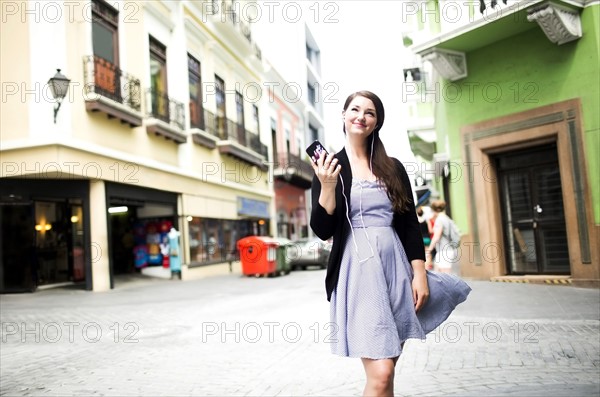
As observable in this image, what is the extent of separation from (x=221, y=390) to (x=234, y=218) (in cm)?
1915

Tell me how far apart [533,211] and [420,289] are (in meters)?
10.2

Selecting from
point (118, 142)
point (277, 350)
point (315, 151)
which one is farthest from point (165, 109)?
point (315, 151)

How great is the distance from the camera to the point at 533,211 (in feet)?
38.4

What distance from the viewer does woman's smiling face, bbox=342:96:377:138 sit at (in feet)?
8.57

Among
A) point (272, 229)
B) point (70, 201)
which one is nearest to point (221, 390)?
point (70, 201)

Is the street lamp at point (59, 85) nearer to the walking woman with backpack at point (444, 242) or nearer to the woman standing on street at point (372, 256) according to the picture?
the walking woman with backpack at point (444, 242)

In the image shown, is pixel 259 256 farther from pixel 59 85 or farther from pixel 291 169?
pixel 291 169

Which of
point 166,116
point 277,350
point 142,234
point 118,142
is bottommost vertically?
point 277,350

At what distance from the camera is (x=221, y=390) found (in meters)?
4.42

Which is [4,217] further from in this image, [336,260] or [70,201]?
[336,260]

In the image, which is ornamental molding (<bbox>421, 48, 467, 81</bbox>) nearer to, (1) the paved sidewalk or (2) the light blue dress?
(1) the paved sidewalk

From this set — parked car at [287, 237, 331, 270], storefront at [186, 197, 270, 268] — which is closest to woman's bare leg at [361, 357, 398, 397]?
storefront at [186, 197, 270, 268]

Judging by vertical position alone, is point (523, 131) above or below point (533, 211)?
above

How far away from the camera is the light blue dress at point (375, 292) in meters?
2.43
